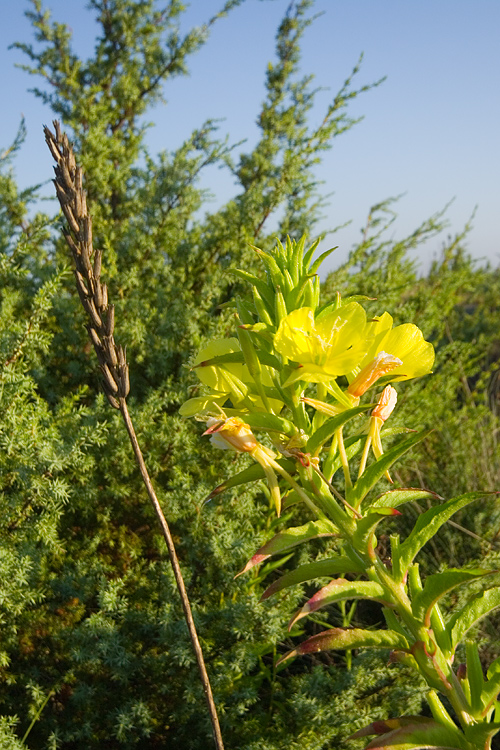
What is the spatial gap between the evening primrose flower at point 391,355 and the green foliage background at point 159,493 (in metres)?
0.29

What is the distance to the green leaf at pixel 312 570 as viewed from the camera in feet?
3.06

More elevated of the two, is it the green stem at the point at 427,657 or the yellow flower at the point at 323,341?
the yellow flower at the point at 323,341

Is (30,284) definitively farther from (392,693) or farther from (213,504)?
(392,693)

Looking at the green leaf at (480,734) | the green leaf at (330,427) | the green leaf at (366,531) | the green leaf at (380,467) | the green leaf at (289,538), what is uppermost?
the green leaf at (330,427)

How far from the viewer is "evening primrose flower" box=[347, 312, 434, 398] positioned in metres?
0.98

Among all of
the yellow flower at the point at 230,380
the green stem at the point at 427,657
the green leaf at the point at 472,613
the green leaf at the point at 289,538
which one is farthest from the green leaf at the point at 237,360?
the green leaf at the point at 472,613

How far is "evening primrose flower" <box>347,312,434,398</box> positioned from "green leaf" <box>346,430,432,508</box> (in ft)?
0.37

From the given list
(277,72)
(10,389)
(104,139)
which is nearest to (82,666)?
(10,389)

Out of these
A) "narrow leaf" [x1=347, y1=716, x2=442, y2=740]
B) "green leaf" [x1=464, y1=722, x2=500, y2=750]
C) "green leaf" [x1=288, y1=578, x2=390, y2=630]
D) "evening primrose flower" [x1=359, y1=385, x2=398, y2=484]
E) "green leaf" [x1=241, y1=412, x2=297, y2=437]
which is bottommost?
"green leaf" [x1=464, y1=722, x2=500, y2=750]

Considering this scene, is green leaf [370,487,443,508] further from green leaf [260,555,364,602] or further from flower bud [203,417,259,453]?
flower bud [203,417,259,453]

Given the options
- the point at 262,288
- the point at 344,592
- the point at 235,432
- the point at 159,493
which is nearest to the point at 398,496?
the point at 344,592

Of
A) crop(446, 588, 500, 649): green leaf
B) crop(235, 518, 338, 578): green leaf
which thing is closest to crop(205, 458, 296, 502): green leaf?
crop(235, 518, 338, 578): green leaf

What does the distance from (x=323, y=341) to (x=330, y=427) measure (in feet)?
0.45

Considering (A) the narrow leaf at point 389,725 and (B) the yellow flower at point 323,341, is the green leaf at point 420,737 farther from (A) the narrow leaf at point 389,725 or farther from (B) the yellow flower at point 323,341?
(B) the yellow flower at point 323,341
